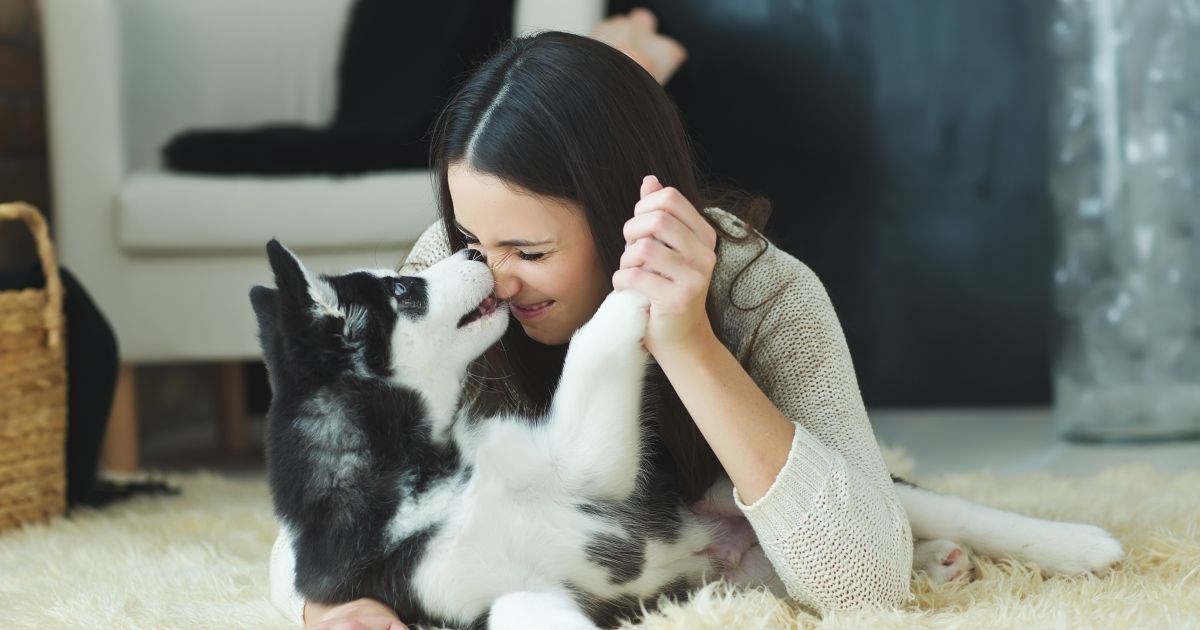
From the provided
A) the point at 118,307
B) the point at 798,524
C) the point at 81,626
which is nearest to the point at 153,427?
the point at 118,307

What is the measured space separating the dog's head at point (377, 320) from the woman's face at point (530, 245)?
1.4 inches

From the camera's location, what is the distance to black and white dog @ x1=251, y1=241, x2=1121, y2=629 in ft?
4.12

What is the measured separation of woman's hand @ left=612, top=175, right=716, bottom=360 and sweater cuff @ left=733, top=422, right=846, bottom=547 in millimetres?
179

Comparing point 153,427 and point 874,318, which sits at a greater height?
point 874,318

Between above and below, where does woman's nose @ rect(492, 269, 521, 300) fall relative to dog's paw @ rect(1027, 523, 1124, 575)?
above

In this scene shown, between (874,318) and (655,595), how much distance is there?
2.19 m

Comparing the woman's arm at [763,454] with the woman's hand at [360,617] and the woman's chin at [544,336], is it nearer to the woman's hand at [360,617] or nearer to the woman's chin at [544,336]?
the woman's chin at [544,336]

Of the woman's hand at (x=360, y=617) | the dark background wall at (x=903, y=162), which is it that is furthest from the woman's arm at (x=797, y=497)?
the dark background wall at (x=903, y=162)

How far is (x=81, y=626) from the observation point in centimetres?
146

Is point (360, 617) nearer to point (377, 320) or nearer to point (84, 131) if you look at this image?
point (377, 320)

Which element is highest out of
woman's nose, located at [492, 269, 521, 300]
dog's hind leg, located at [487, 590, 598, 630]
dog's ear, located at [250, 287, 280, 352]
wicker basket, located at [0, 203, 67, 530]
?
woman's nose, located at [492, 269, 521, 300]

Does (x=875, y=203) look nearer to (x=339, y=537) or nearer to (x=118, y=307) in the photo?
(x=118, y=307)

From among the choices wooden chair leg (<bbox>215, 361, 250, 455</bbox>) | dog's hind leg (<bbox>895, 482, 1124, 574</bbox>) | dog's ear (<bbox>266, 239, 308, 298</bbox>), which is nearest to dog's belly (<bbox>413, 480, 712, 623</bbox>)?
dog's ear (<bbox>266, 239, 308, 298</bbox>)

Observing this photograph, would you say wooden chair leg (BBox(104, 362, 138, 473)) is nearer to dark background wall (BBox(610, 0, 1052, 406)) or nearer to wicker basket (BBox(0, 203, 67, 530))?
wicker basket (BBox(0, 203, 67, 530))
